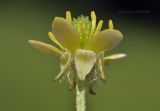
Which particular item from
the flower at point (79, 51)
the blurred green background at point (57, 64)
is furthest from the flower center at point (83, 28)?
the blurred green background at point (57, 64)

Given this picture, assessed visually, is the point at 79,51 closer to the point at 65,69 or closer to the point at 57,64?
the point at 65,69

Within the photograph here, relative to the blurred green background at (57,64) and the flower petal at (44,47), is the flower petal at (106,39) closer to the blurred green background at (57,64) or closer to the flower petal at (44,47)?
the flower petal at (44,47)

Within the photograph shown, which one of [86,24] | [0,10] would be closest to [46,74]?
[0,10]

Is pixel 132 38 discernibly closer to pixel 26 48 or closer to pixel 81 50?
pixel 26 48

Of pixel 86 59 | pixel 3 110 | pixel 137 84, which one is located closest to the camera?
pixel 86 59

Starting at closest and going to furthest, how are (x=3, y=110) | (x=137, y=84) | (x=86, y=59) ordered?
(x=86, y=59) < (x=3, y=110) < (x=137, y=84)

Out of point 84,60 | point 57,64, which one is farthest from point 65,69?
point 57,64
